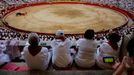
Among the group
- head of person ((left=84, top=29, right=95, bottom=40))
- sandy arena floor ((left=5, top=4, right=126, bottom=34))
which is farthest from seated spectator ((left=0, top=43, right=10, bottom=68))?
sandy arena floor ((left=5, top=4, right=126, bottom=34))

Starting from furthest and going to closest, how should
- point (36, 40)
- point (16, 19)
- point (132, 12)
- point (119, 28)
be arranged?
point (132, 12) < point (16, 19) < point (119, 28) < point (36, 40)

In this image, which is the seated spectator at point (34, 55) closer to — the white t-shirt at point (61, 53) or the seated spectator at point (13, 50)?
the white t-shirt at point (61, 53)

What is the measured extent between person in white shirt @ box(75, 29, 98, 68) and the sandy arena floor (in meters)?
3.84

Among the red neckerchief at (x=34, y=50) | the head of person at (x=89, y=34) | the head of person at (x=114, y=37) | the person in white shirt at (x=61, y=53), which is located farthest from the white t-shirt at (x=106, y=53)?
the red neckerchief at (x=34, y=50)

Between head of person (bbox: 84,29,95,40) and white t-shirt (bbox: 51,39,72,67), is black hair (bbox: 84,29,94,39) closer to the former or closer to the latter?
head of person (bbox: 84,29,95,40)

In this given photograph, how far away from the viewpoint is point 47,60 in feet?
15.1

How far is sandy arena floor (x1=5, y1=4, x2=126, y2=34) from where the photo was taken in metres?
8.99

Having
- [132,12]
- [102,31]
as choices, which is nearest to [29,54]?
[102,31]

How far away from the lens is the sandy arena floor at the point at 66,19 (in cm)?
899

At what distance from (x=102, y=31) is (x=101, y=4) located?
3.87 m

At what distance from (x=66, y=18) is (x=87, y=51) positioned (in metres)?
5.36

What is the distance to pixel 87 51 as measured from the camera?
464cm

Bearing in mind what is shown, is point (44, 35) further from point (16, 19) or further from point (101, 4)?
point (101, 4)

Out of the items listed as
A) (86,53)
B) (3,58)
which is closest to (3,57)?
(3,58)
